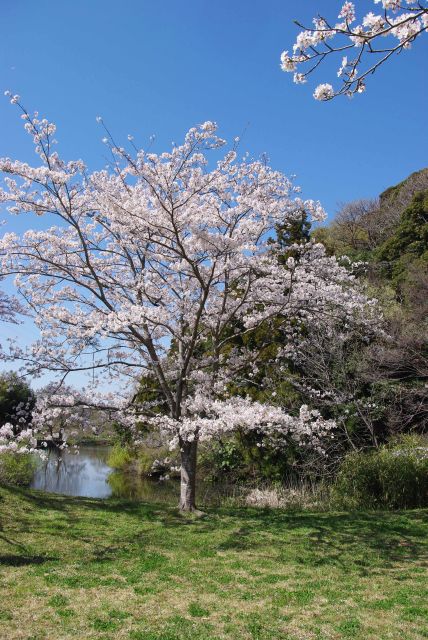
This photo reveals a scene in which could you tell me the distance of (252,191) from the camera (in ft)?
29.7

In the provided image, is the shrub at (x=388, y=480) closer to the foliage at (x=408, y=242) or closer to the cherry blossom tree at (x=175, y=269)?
the cherry blossom tree at (x=175, y=269)

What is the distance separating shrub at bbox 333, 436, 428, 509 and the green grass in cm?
136

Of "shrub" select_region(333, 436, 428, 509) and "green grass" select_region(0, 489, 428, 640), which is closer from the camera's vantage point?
"green grass" select_region(0, 489, 428, 640)

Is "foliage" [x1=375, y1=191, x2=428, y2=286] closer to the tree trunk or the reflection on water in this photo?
the tree trunk

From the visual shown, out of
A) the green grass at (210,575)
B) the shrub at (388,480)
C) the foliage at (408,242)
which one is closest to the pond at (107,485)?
the shrub at (388,480)

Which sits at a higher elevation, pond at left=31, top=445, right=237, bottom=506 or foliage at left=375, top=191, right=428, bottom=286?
foliage at left=375, top=191, right=428, bottom=286

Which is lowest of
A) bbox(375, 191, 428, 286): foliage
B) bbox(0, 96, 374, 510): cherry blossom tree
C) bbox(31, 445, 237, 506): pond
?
bbox(31, 445, 237, 506): pond

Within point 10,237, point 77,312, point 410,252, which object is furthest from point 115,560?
point 410,252

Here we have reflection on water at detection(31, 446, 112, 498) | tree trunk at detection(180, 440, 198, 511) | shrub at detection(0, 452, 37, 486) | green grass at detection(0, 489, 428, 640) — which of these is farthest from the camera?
reflection on water at detection(31, 446, 112, 498)

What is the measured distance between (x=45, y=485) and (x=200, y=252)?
39.0 ft

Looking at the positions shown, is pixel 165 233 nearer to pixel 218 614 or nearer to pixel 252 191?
pixel 252 191

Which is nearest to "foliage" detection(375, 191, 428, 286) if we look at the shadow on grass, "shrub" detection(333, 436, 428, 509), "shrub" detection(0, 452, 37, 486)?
"shrub" detection(333, 436, 428, 509)

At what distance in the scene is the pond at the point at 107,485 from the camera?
13699mm

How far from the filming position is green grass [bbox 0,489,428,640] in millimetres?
4191
